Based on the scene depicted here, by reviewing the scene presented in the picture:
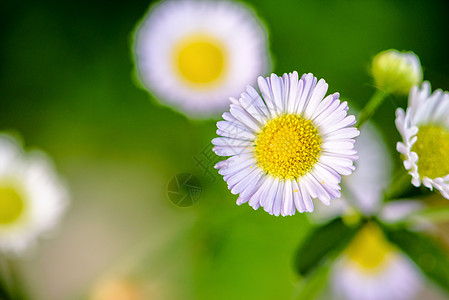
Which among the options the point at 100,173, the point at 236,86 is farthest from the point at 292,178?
the point at 100,173

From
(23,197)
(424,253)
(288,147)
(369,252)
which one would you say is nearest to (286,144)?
(288,147)

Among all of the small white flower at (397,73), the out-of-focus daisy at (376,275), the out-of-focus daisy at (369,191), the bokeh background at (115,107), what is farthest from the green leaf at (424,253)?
the bokeh background at (115,107)

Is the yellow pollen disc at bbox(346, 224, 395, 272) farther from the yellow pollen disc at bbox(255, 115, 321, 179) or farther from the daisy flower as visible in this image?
the yellow pollen disc at bbox(255, 115, 321, 179)

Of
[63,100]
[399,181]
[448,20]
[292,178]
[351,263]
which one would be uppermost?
[63,100]

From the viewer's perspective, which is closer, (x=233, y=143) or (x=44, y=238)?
(x=233, y=143)

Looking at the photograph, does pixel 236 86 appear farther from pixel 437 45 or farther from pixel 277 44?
pixel 437 45

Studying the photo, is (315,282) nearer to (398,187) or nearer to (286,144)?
(398,187)
